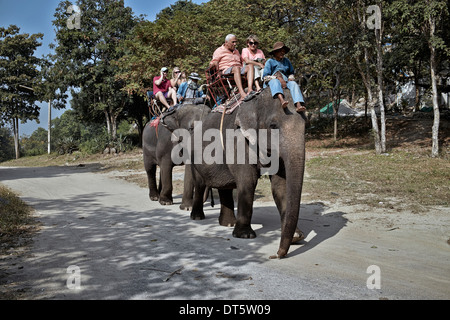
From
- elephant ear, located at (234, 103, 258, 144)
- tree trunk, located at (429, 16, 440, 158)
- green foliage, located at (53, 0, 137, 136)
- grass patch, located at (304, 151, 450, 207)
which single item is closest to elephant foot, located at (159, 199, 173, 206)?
grass patch, located at (304, 151, 450, 207)

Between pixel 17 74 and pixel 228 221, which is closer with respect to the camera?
pixel 228 221

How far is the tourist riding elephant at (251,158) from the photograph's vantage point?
536 cm

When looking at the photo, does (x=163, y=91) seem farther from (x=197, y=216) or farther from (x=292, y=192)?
(x=292, y=192)

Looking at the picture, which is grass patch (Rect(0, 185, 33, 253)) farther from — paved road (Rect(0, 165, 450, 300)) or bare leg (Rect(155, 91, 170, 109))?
bare leg (Rect(155, 91, 170, 109))

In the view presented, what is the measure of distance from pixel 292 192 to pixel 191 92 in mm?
5241

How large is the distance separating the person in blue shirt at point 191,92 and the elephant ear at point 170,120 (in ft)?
1.42

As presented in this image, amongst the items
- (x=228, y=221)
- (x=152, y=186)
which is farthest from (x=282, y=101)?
(x=152, y=186)

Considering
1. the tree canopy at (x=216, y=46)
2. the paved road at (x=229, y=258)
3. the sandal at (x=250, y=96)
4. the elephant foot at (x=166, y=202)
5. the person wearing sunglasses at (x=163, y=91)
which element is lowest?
the paved road at (x=229, y=258)

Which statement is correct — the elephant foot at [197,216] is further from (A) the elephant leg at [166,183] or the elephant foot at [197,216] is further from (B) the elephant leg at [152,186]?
(B) the elephant leg at [152,186]

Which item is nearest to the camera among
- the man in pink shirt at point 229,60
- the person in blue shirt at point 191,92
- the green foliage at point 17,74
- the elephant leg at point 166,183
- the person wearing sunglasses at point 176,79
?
the man in pink shirt at point 229,60

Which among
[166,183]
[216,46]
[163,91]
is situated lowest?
[166,183]

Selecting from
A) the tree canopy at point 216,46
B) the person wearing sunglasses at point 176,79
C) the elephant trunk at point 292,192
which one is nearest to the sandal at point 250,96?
the elephant trunk at point 292,192

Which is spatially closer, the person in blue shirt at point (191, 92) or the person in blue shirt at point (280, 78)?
the person in blue shirt at point (280, 78)

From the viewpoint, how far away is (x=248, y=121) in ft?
20.7
